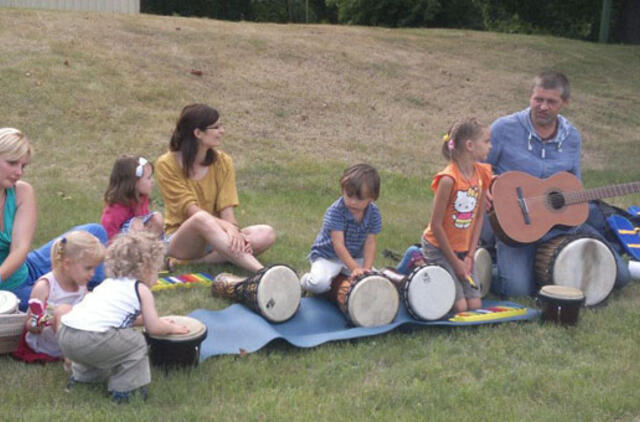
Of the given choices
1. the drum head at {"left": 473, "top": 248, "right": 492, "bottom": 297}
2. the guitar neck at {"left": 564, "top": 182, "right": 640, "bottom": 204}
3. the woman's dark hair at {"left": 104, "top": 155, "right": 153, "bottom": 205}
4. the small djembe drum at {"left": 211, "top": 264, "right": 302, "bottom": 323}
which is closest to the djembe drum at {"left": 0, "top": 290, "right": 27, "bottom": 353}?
the small djembe drum at {"left": 211, "top": 264, "right": 302, "bottom": 323}

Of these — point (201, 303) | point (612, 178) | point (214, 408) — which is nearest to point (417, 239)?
point (201, 303)

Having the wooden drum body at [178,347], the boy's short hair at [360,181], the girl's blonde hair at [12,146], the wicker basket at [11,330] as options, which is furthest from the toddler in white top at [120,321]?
the boy's short hair at [360,181]

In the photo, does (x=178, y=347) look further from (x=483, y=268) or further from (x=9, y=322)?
(x=483, y=268)

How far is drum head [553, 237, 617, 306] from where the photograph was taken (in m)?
4.90

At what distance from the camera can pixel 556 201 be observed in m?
5.14

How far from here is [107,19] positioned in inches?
521

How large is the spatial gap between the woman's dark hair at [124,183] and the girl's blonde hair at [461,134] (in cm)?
205

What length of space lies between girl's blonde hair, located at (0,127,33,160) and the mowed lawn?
108 cm

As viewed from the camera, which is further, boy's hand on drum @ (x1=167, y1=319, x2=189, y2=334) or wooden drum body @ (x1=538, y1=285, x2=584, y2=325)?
wooden drum body @ (x1=538, y1=285, x2=584, y2=325)

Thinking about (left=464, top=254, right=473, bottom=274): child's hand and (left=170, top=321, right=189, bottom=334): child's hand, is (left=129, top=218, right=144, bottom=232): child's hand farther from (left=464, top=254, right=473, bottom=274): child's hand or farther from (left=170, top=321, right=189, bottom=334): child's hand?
(left=464, top=254, right=473, bottom=274): child's hand

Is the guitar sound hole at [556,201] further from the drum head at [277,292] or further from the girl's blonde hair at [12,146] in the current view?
the girl's blonde hair at [12,146]

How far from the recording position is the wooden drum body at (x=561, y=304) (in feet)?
14.5

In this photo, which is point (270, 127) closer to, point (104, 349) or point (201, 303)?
point (201, 303)

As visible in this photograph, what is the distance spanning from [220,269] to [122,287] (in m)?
2.15
